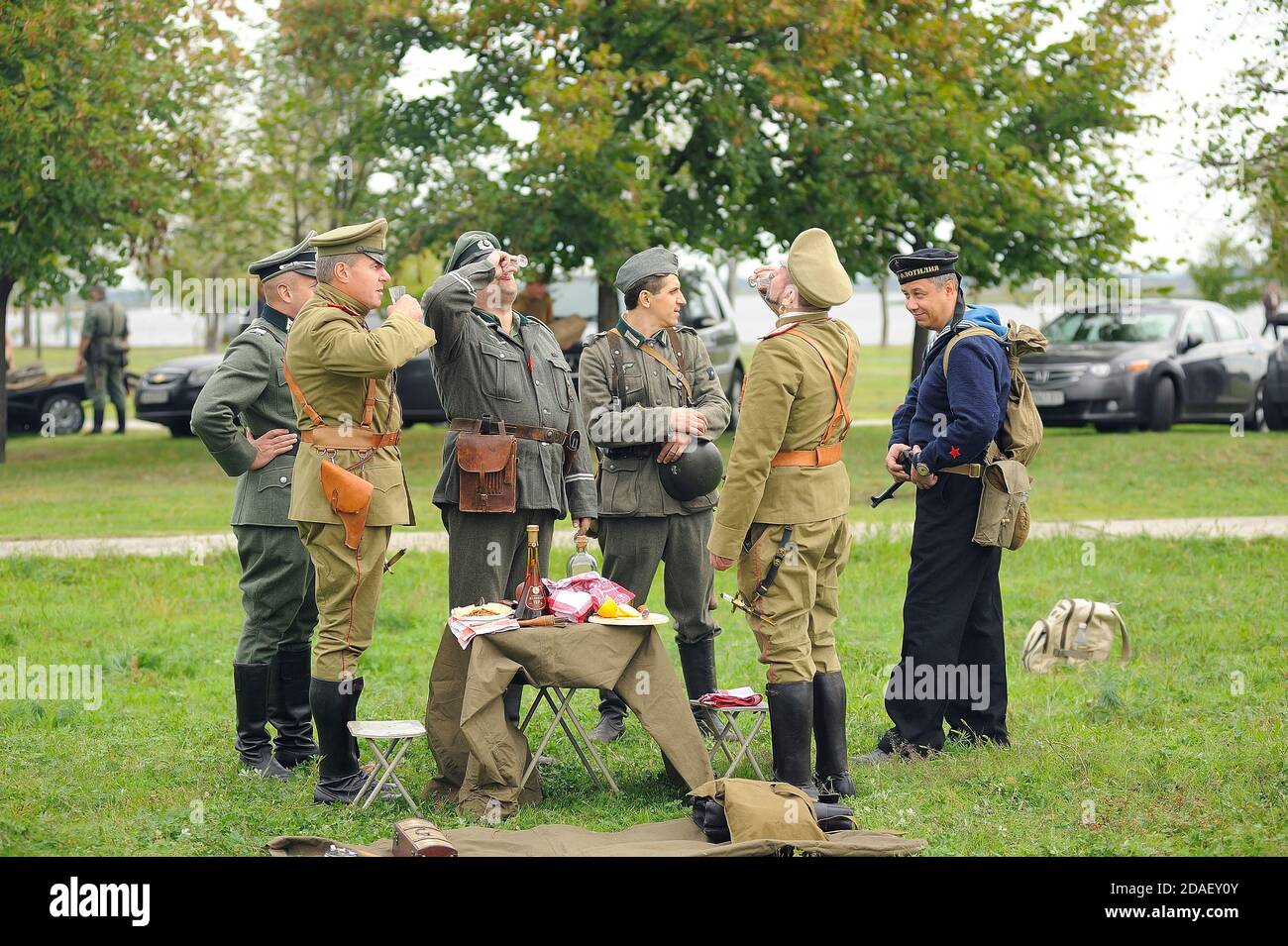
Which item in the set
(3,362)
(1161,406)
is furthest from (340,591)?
(1161,406)

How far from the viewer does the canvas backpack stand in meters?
8.59

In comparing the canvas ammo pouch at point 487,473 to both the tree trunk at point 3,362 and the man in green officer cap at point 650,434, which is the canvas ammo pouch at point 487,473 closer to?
the man in green officer cap at point 650,434

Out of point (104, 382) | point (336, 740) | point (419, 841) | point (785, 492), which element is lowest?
point (419, 841)

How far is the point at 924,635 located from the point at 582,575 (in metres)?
1.60

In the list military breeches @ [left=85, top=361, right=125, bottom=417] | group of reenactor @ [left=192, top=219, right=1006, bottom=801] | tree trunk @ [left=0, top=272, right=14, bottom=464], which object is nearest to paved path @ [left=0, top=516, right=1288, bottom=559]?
group of reenactor @ [left=192, top=219, right=1006, bottom=801]

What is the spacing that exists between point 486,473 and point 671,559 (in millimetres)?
1057

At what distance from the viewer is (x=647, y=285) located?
22.2 feet

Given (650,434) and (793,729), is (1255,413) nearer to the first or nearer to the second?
(650,434)

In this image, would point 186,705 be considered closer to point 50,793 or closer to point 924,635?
point 50,793

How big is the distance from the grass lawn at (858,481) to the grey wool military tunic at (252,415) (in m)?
6.47

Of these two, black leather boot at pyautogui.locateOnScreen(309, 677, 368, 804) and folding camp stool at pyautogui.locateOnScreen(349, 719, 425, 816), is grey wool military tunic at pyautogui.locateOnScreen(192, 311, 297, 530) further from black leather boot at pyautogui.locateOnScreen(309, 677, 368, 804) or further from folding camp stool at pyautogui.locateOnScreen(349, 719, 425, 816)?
folding camp stool at pyautogui.locateOnScreen(349, 719, 425, 816)

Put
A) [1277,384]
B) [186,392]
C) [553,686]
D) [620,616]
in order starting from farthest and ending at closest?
[186,392] → [1277,384] → [620,616] → [553,686]

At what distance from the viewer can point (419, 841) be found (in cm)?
510
